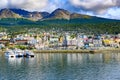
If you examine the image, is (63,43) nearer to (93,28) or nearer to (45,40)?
(45,40)

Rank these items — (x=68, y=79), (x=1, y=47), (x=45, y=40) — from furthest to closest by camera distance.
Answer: (x=45, y=40), (x=1, y=47), (x=68, y=79)

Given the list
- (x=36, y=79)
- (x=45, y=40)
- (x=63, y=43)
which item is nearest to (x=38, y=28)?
(x=45, y=40)

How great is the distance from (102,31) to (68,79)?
127 m

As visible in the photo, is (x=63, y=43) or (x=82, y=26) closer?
(x=63, y=43)

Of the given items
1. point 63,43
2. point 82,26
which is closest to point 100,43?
point 63,43

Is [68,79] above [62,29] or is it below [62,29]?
below

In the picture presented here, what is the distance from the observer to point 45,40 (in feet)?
381

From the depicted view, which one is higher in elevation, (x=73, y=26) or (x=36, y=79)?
(x=73, y=26)

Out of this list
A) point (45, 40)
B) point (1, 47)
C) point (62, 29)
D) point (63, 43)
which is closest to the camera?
point (1, 47)

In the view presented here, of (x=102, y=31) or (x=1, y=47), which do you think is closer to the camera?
(x=1, y=47)

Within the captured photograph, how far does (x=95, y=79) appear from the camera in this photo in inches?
1064

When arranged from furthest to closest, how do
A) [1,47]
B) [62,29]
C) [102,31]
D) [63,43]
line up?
[62,29] < [102,31] < [63,43] < [1,47]

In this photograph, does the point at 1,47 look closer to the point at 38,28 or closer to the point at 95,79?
the point at 95,79

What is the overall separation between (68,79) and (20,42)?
272ft
